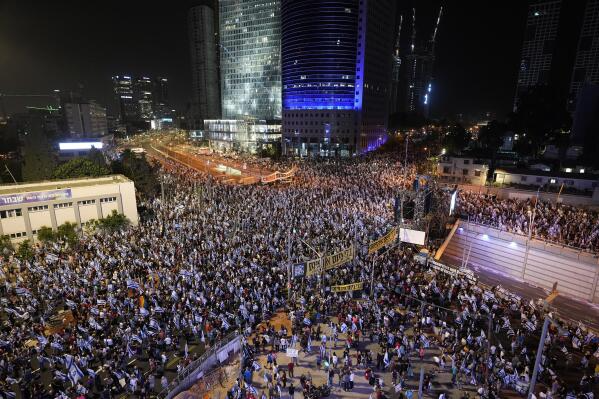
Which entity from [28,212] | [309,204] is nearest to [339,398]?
[309,204]

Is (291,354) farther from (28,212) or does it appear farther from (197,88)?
(197,88)

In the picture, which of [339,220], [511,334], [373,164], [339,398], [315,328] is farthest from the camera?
[373,164]

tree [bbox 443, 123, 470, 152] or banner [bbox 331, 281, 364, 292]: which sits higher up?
tree [bbox 443, 123, 470, 152]

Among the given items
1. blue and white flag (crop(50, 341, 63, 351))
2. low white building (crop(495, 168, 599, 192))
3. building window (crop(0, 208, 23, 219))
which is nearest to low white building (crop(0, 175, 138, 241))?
building window (crop(0, 208, 23, 219))

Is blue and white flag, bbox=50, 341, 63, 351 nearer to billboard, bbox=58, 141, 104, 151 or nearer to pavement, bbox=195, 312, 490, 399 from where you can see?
pavement, bbox=195, 312, 490, 399

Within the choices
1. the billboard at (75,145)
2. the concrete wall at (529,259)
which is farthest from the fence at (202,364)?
the billboard at (75,145)

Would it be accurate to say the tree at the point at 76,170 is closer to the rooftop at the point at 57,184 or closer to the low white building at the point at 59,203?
the rooftop at the point at 57,184

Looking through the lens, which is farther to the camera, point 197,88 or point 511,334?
point 197,88

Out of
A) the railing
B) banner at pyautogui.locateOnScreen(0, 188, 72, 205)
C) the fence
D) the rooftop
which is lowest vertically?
the fence
